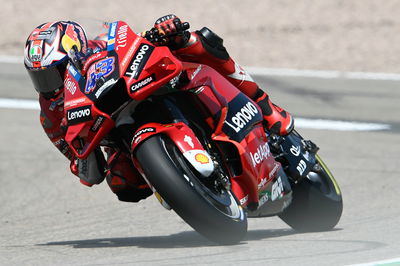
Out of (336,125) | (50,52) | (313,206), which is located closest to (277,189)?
(313,206)

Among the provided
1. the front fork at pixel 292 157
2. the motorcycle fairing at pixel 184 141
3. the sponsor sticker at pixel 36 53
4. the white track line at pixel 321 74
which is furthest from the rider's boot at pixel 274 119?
the white track line at pixel 321 74

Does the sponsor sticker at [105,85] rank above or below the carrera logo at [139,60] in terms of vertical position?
below

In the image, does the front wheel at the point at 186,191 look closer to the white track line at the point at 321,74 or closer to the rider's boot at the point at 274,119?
the rider's boot at the point at 274,119

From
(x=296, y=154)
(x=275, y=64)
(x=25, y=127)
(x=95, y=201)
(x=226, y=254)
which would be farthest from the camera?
(x=275, y=64)

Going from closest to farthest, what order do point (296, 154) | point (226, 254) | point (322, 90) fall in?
point (226, 254) < point (296, 154) < point (322, 90)

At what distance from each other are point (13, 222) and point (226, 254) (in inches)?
120

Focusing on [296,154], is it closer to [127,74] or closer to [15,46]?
[127,74]

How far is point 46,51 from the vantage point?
5.53 meters

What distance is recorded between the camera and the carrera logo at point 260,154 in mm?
5610

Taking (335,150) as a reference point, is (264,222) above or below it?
above

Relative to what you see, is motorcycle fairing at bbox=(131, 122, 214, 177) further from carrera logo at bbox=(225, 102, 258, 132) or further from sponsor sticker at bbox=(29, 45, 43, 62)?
sponsor sticker at bbox=(29, 45, 43, 62)

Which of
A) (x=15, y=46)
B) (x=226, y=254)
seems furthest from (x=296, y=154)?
(x=15, y=46)

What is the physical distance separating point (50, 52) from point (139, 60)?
2.11ft

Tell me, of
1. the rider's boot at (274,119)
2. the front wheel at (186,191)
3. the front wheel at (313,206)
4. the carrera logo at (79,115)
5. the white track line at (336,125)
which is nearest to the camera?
Answer: the front wheel at (186,191)
